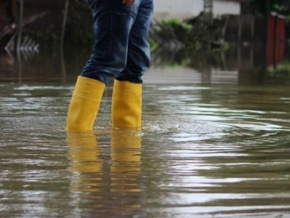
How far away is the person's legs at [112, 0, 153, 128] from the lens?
6457 millimetres

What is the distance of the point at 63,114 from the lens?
24.1ft

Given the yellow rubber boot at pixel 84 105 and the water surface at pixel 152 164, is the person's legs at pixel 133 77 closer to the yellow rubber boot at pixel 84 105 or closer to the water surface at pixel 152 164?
the water surface at pixel 152 164

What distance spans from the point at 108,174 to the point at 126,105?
2058 millimetres

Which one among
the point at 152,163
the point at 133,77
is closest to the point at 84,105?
the point at 133,77

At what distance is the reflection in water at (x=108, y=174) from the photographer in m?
3.75

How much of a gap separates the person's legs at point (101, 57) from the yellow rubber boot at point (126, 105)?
30 centimetres

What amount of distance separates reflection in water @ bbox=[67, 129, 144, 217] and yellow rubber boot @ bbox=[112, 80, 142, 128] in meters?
0.40

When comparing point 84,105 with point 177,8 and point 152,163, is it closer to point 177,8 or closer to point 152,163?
point 152,163

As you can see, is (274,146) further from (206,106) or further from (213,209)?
(206,106)

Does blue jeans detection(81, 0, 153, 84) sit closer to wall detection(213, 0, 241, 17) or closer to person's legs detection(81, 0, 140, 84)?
person's legs detection(81, 0, 140, 84)

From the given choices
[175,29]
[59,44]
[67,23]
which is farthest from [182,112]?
[175,29]

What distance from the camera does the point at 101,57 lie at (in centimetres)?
614

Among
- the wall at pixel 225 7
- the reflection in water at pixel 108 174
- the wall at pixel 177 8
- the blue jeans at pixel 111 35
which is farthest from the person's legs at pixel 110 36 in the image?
the wall at pixel 225 7

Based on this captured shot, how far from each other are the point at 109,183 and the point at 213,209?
64cm
